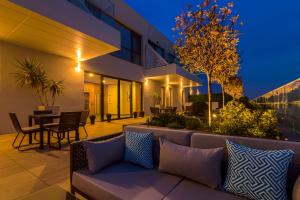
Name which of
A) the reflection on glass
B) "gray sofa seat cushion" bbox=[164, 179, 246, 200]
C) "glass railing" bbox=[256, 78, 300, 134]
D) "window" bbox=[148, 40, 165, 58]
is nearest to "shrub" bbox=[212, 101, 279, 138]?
"gray sofa seat cushion" bbox=[164, 179, 246, 200]

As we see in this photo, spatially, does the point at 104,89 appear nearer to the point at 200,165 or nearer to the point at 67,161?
the point at 67,161

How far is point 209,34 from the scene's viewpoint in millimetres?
3340

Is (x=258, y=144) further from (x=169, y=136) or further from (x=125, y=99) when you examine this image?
(x=125, y=99)

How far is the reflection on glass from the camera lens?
8.68 meters

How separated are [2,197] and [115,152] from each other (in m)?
1.36

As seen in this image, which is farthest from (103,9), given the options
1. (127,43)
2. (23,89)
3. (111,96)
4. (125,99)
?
(23,89)

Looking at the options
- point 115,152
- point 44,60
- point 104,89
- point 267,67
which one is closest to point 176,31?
point 115,152

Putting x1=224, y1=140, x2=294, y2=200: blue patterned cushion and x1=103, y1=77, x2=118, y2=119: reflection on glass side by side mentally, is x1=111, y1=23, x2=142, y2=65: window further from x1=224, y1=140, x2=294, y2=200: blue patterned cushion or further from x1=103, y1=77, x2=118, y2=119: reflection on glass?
x1=224, y1=140, x2=294, y2=200: blue patterned cushion

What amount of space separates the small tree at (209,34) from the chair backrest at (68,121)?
3.08 meters

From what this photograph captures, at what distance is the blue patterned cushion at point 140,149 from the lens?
1857mm

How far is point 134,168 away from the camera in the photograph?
70.9 inches

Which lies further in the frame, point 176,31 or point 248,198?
point 176,31

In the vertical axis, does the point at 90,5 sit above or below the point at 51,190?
above

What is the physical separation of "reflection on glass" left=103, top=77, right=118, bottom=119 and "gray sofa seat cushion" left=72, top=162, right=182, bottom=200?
277 inches
